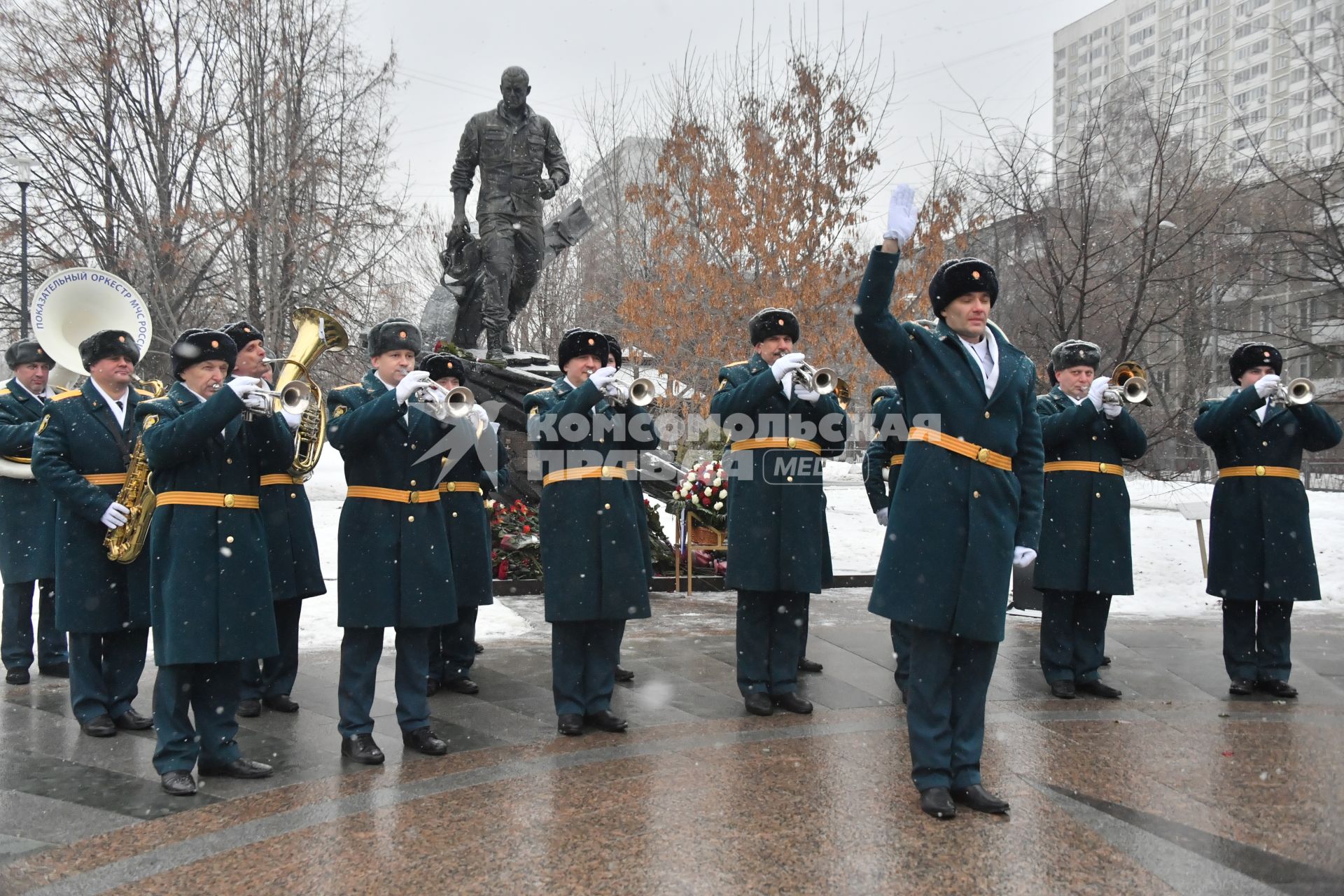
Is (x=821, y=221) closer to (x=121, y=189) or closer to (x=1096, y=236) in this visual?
(x=1096, y=236)

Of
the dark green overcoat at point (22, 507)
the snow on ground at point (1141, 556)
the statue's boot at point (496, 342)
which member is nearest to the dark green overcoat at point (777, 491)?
the snow on ground at point (1141, 556)

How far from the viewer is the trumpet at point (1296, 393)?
6305mm

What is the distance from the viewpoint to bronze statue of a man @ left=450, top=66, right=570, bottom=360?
42.4 ft

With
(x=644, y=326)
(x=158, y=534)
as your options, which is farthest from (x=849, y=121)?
(x=158, y=534)

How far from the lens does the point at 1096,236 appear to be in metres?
14.4

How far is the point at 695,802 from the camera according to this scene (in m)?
4.45

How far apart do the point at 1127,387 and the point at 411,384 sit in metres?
4.02

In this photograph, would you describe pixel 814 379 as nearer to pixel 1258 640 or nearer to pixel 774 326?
pixel 774 326

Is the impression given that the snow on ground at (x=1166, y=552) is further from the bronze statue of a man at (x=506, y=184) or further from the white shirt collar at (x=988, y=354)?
the white shirt collar at (x=988, y=354)

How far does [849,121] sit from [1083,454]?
1152cm

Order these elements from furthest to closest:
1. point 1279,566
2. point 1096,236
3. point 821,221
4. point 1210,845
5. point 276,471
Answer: point 821,221
point 1096,236
point 1279,566
point 276,471
point 1210,845

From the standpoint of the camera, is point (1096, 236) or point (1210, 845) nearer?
point (1210, 845)

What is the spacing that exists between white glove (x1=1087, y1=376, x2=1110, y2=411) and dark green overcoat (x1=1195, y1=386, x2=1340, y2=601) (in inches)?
31.8

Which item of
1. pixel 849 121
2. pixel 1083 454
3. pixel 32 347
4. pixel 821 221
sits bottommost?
pixel 1083 454
